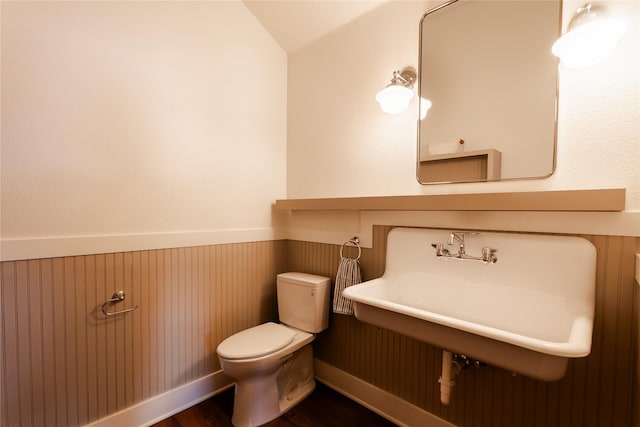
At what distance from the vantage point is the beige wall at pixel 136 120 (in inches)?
46.8

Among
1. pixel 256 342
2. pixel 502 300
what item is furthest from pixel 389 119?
pixel 256 342

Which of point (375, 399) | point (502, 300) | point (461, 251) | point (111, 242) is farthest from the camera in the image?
point (375, 399)

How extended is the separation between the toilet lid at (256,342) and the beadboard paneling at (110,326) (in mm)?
264

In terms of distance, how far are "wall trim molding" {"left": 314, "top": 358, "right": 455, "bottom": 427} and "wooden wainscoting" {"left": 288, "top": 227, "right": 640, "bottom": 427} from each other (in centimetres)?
3

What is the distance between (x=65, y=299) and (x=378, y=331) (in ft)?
5.14

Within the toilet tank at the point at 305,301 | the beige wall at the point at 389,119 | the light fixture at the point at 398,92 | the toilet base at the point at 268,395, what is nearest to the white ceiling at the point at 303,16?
the beige wall at the point at 389,119

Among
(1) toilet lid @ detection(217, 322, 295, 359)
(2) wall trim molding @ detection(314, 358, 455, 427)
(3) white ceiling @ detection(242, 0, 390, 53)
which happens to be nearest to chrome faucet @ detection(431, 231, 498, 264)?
(2) wall trim molding @ detection(314, 358, 455, 427)

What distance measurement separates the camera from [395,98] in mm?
1471

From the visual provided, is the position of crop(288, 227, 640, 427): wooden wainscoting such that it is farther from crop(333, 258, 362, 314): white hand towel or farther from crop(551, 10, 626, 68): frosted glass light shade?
crop(551, 10, 626, 68): frosted glass light shade

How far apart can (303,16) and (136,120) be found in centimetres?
121

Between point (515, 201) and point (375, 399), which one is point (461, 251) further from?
point (375, 399)

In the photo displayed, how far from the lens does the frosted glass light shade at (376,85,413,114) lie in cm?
146

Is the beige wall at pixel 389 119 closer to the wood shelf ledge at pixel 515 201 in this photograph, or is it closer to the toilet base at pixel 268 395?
the wood shelf ledge at pixel 515 201

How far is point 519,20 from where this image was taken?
123 cm
